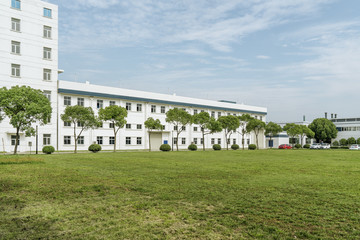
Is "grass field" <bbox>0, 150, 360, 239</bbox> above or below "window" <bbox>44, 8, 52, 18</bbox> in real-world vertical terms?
below

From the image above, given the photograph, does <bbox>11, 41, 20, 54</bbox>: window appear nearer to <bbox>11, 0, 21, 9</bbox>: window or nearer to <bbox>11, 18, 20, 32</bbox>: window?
<bbox>11, 18, 20, 32</bbox>: window

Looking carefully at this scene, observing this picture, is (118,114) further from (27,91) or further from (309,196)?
(309,196)

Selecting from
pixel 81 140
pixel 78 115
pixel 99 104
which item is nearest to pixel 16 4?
pixel 99 104

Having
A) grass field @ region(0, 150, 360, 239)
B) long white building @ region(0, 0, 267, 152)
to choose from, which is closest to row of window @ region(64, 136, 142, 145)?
long white building @ region(0, 0, 267, 152)

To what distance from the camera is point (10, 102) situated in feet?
80.2

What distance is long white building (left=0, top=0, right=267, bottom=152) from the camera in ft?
117

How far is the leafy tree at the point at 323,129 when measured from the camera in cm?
8050

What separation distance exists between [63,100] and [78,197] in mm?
35876

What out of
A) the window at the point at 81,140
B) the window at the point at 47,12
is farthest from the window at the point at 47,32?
the window at the point at 81,140

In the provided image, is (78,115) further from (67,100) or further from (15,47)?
(15,47)

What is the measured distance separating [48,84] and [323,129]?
2886 inches

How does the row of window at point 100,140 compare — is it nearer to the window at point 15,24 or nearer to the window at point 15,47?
the window at point 15,47

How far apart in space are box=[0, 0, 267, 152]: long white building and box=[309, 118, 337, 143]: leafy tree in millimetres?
54986

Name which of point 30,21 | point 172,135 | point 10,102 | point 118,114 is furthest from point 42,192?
point 172,135
